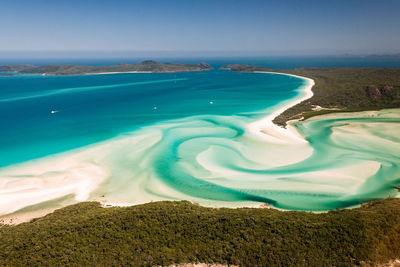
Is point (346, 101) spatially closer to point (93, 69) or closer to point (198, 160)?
point (198, 160)

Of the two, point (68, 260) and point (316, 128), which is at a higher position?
point (316, 128)

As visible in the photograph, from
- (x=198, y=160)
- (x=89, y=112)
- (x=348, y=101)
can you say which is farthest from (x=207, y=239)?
(x=348, y=101)

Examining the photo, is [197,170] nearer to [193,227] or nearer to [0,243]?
[193,227]

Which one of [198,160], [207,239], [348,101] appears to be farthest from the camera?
[348,101]

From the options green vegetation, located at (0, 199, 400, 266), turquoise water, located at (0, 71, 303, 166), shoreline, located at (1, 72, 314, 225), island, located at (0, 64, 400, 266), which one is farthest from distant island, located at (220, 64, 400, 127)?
island, located at (0, 64, 400, 266)

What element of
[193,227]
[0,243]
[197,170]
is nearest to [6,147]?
[0,243]
